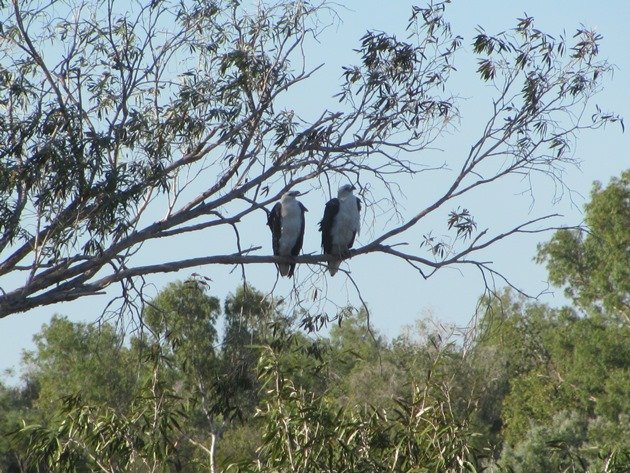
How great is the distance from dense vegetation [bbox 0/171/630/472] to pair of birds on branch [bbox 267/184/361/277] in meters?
0.53

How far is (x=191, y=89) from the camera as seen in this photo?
36.1ft

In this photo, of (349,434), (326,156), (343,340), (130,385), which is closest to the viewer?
(349,434)

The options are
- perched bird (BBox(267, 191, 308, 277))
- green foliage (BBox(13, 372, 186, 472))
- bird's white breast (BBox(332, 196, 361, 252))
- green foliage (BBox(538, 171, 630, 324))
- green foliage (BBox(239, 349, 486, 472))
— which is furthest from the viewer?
green foliage (BBox(538, 171, 630, 324))

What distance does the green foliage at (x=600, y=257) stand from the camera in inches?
1118

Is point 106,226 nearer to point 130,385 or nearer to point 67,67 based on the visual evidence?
point 67,67

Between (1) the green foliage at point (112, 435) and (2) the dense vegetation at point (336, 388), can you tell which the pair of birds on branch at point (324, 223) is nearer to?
(2) the dense vegetation at point (336, 388)

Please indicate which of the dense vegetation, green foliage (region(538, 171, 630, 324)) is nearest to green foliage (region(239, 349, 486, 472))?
the dense vegetation

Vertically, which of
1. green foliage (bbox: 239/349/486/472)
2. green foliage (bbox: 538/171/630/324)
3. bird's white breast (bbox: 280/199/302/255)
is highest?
green foliage (bbox: 538/171/630/324)

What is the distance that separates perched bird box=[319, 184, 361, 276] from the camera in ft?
36.2

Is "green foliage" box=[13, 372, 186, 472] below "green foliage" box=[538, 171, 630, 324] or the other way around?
below

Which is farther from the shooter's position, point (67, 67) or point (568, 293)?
point (568, 293)

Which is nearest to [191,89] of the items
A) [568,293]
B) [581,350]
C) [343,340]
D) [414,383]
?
[414,383]

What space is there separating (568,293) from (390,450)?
23.1 metres

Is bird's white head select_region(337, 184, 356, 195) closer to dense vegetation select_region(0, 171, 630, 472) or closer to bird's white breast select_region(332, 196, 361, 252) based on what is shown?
bird's white breast select_region(332, 196, 361, 252)
